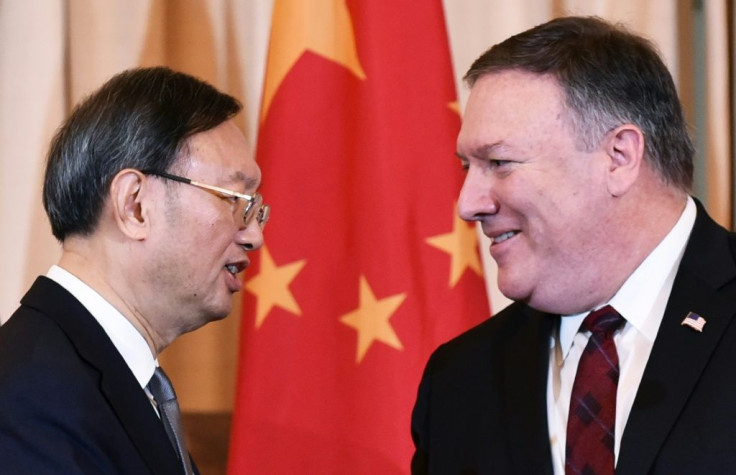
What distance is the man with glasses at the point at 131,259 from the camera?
1666mm

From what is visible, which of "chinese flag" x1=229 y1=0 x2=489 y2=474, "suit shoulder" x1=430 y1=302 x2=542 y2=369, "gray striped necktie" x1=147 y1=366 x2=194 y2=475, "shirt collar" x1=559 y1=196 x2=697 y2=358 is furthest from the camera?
"chinese flag" x1=229 y1=0 x2=489 y2=474

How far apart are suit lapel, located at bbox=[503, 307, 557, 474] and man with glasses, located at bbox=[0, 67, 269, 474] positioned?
576mm

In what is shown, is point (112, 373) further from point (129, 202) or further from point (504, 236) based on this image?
point (504, 236)

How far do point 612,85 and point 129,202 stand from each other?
914 mm

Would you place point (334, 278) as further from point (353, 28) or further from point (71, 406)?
point (71, 406)

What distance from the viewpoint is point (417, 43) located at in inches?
110

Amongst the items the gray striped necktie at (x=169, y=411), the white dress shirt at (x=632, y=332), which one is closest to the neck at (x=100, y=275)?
the gray striped necktie at (x=169, y=411)

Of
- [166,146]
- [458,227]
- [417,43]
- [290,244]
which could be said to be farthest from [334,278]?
[166,146]

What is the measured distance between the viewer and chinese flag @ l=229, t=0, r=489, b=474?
2.70 metres

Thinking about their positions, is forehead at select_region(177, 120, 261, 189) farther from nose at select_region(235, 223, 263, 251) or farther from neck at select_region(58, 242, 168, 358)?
neck at select_region(58, 242, 168, 358)

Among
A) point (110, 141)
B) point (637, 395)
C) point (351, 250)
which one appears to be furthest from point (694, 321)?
point (351, 250)

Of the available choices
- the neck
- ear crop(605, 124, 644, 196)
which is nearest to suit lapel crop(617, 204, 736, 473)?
ear crop(605, 124, 644, 196)

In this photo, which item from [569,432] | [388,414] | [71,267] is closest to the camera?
[569,432]

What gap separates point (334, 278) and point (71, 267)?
985 mm
